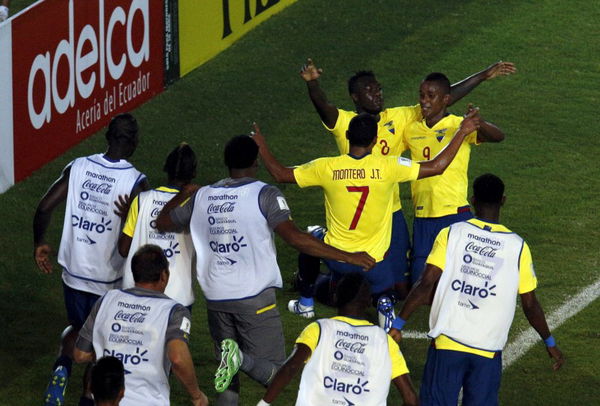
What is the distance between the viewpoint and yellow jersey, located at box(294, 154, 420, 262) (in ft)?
37.5

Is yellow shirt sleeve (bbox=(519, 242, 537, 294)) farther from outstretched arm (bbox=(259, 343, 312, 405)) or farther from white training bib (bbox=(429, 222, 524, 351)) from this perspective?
outstretched arm (bbox=(259, 343, 312, 405))

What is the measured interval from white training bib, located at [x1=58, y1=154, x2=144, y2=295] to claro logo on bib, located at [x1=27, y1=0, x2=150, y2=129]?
4517 millimetres

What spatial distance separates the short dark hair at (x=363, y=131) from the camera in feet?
37.2

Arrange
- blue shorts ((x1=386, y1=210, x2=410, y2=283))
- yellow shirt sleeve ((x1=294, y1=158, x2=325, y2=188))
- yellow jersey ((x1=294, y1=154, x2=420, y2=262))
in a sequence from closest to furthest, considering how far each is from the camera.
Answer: yellow jersey ((x1=294, y1=154, x2=420, y2=262))
yellow shirt sleeve ((x1=294, y1=158, x2=325, y2=188))
blue shorts ((x1=386, y1=210, x2=410, y2=283))

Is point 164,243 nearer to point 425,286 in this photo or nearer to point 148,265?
point 148,265

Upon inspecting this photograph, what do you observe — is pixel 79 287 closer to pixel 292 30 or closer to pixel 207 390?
pixel 207 390

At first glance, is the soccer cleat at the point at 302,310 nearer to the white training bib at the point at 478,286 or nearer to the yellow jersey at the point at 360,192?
the yellow jersey at the point at 360,192

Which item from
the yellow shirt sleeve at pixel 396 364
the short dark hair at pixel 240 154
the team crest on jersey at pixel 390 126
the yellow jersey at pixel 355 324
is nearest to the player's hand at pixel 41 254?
the short dark hair at pixel 240 154

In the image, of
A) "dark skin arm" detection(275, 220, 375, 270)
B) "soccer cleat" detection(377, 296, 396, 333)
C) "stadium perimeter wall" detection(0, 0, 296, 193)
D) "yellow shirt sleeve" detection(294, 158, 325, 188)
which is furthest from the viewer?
"stadium perimeter wall" detection(0, 0, 296, 193)

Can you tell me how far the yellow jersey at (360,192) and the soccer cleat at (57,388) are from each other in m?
2.42

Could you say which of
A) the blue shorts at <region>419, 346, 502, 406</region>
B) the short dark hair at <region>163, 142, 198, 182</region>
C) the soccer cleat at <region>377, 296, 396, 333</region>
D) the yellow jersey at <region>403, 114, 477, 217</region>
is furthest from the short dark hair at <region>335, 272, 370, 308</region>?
the yellow jersey at <region>403, 114, 477, 217</region>

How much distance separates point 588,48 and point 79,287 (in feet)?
38.9

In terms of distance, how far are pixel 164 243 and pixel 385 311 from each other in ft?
8.05

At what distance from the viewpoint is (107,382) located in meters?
7.91
